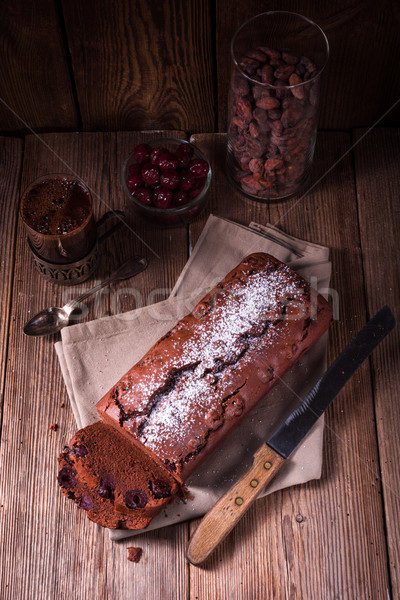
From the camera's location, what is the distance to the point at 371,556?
163 cm

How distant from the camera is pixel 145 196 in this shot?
6.08 feet

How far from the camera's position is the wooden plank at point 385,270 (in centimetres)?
168

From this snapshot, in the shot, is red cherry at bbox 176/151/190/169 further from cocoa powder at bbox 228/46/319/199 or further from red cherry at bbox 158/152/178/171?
cocoa powder at bbox 228/46/319/199

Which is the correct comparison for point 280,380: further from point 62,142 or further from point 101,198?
point 62,142

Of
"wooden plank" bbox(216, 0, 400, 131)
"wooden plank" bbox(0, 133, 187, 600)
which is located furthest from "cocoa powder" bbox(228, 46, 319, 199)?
"wooden plank" bbox(0, 133, 187, 600)

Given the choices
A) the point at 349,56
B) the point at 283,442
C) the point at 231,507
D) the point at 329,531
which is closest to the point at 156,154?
the point at 349,56

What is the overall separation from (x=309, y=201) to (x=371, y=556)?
3.10ft

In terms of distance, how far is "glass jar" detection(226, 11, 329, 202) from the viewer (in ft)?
5.51

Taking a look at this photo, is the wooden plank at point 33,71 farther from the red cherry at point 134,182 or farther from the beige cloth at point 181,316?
the beige cloth at point 181,316

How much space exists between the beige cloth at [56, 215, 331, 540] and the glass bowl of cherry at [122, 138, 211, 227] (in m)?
0.11

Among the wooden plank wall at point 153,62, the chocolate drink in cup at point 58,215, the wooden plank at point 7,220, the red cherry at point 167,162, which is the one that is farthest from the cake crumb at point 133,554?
the wooden plank wall at point 153,62

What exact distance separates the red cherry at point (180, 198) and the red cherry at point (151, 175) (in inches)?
2.5

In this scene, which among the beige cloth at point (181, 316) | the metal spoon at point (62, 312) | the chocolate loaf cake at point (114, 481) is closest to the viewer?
the chocolate loaf cake at point (114, 481)

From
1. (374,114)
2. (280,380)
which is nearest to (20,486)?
(280,380)
